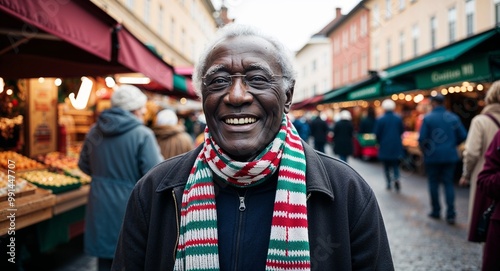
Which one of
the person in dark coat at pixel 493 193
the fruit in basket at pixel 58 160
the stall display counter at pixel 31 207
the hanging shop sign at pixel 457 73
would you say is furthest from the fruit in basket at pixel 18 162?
the hanging shop sign at pixel 457 73

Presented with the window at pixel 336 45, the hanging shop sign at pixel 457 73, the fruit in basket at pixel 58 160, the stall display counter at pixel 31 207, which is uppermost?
the window at pixel 336 45

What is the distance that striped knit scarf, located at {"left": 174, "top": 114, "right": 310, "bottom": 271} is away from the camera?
4.54ft

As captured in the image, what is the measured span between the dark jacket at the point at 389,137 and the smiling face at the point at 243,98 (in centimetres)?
752

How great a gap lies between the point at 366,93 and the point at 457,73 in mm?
2754

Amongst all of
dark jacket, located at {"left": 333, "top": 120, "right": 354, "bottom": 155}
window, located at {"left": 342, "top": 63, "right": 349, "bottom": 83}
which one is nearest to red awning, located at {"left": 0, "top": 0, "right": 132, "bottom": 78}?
dark jacket, located at {"left": 333, "top": 120, "right": 354, "bottom": 155}

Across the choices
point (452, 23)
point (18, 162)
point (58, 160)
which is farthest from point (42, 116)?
point (452, 23)

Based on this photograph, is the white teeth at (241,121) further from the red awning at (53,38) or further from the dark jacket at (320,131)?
the dark jacket at (320,131)

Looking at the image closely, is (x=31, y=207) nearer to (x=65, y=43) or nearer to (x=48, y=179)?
(x=48, y=179)

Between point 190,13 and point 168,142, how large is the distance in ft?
57.6

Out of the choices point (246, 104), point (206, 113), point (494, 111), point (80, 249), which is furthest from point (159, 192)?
point (80, 249)

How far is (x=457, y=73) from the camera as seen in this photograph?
4695mm

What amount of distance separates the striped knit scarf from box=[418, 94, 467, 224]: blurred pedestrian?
5.20m

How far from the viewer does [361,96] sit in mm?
7645

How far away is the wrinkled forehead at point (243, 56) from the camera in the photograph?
1.49 meters
